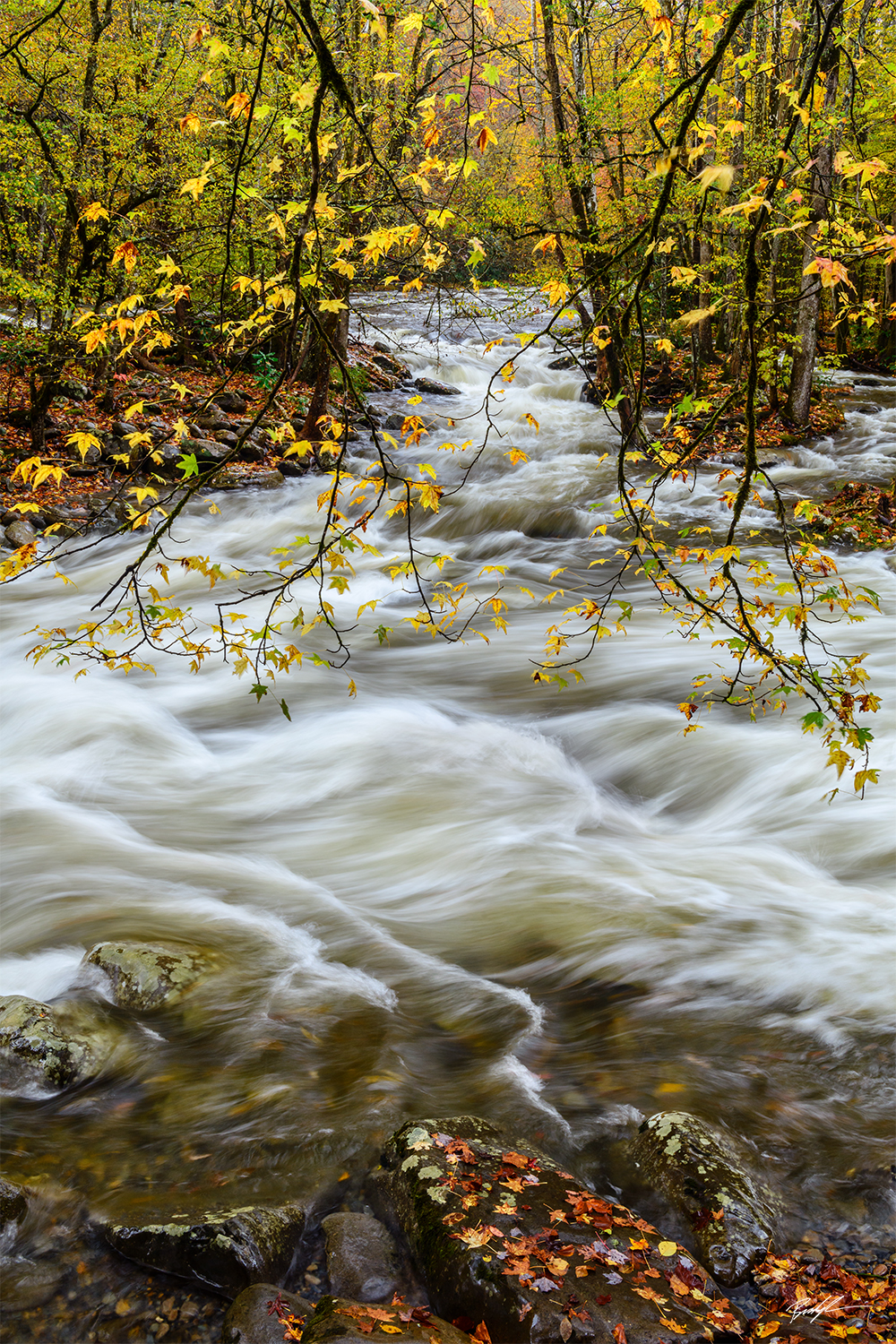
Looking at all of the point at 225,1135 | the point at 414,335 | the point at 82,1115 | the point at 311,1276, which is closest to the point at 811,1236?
the point at 311,1276

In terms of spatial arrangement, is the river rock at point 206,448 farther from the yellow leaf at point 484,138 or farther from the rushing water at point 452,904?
the yellow leaf at point 484,138

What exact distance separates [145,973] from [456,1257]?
1930 millimetres

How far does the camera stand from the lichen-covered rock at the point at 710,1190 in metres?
2.51

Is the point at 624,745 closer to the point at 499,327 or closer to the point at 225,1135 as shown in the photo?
the point at 225,1135

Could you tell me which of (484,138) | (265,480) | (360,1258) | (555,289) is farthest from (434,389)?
(360,1258)

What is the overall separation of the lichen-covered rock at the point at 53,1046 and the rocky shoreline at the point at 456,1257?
0.42 meters

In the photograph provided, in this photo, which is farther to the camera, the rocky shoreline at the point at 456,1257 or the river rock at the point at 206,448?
the river rock at the point at 206,448

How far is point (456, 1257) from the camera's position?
2316 millimetres

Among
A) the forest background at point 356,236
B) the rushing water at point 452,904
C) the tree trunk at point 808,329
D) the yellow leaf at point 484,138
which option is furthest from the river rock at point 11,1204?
the tree trunk at point 808,329

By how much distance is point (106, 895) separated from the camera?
179 inches

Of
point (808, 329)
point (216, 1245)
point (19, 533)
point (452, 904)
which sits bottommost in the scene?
point (452, 904)

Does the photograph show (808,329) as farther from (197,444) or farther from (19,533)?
(19,533)

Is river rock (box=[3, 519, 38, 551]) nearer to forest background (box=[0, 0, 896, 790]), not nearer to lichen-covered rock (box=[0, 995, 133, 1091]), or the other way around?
forest background (box=[0, 0, 896, 790])

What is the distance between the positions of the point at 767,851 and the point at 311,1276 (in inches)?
135
